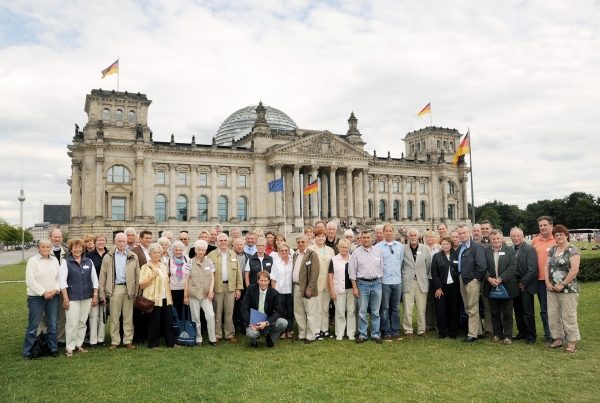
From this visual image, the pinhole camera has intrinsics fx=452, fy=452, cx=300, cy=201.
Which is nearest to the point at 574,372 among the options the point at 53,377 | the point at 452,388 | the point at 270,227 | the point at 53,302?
the point at 452,388

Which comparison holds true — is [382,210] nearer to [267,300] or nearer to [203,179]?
[203,179]

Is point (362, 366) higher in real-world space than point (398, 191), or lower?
lower

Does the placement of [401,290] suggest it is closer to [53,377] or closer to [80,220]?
[53,377]

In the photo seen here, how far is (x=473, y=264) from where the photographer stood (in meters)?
12.4

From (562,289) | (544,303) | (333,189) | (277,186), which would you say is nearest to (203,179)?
(277,186)

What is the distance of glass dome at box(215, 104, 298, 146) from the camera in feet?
238

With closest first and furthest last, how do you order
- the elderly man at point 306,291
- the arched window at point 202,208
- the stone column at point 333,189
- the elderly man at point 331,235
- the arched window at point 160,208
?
the elderly man at point 306,291
the elderly man at point 331,235
the arched window at point 160,208
the arched window at point 202,208
the stone column at point 333,189

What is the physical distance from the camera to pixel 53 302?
37.3ft

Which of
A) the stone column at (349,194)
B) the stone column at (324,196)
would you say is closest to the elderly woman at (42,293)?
the stone column at (324,196)

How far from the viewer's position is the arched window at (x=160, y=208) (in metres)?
56.6

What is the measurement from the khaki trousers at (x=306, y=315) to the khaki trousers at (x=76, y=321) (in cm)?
552

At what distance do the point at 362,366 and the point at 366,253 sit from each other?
3.45m

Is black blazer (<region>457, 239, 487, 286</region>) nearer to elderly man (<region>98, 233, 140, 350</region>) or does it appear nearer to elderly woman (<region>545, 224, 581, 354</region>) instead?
elderly woman (<region>545, 224, 581, 354</region>)

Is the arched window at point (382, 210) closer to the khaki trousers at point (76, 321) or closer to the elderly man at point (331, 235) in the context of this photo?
the elderly man at point (331, 235)
